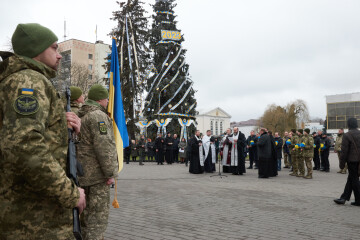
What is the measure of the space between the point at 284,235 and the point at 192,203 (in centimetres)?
304

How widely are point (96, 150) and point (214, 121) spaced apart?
104 meters

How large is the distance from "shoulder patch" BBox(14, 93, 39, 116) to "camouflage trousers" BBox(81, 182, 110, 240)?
2.28m

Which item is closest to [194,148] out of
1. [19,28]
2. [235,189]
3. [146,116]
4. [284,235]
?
[235,189]

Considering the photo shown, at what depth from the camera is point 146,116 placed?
1364 inches

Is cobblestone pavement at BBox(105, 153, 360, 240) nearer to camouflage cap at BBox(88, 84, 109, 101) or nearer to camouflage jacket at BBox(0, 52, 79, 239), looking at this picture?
camouflage cap at BBox(88, 84, 109, 101)

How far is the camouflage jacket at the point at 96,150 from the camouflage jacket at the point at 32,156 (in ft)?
5.73

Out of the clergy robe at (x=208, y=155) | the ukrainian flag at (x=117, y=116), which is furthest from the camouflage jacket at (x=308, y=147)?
the ukrainian flag at (x=117, y=116)

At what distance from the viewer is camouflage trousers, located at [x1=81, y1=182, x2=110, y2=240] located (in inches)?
152

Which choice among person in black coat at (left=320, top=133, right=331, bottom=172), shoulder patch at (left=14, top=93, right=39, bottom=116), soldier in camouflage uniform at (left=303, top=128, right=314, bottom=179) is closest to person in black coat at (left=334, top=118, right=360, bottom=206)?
soldier in camouflage uniform at (left=303, top=128, right=314, bottom=179)

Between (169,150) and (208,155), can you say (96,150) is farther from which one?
(169,150)

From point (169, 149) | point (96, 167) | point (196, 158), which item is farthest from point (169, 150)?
point (96, 167)

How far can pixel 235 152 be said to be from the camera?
623 inches

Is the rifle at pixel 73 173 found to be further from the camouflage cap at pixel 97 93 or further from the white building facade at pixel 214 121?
the white building facade at pixel 214 121

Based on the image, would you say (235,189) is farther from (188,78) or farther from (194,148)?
(188,78)
